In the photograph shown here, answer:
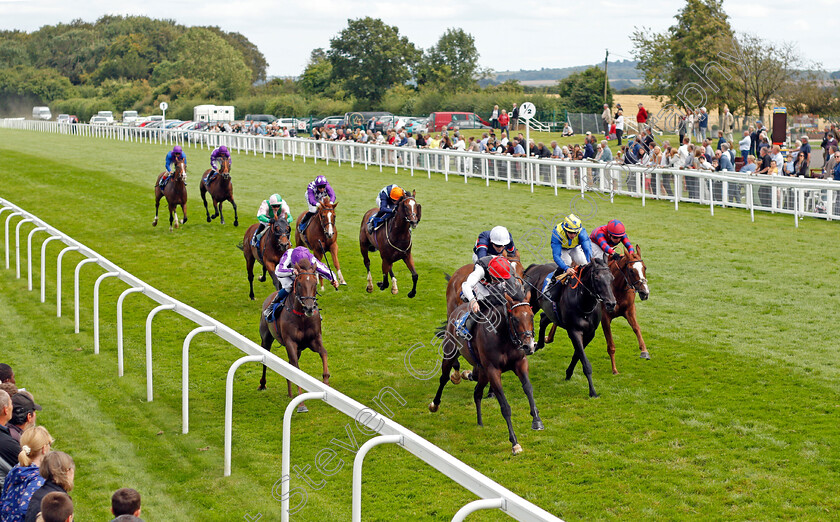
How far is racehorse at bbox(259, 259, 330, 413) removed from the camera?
7984 millimetres

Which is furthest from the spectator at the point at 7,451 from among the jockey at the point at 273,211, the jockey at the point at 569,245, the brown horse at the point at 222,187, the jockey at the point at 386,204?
the brown horse at the point at 222,187

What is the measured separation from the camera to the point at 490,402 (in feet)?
27.8

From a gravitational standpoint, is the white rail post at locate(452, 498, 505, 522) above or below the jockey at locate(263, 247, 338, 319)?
below

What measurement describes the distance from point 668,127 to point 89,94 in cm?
7863

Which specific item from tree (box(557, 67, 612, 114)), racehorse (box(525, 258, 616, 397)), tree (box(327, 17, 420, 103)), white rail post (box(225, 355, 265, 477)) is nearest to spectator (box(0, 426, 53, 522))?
white rail post (box(225, 355, 265, 477))

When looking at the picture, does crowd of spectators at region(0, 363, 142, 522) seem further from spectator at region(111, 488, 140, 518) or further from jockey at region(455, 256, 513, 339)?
jockey at region(455, 256, 513, 339)

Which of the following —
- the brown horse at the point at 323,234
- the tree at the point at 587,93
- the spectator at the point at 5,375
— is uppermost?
the tree at the point at 587,93

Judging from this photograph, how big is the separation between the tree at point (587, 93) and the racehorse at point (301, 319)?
35431mm

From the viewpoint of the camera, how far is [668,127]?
84.2 feet

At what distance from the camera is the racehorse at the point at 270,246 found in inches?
466

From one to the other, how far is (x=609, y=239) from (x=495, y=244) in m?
1.70

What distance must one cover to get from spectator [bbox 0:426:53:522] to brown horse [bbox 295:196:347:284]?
7717mm

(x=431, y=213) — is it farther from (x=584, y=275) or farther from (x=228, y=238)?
(x=584, y=275)

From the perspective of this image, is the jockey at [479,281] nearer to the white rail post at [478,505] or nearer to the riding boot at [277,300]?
the riding boot at [277,300]
